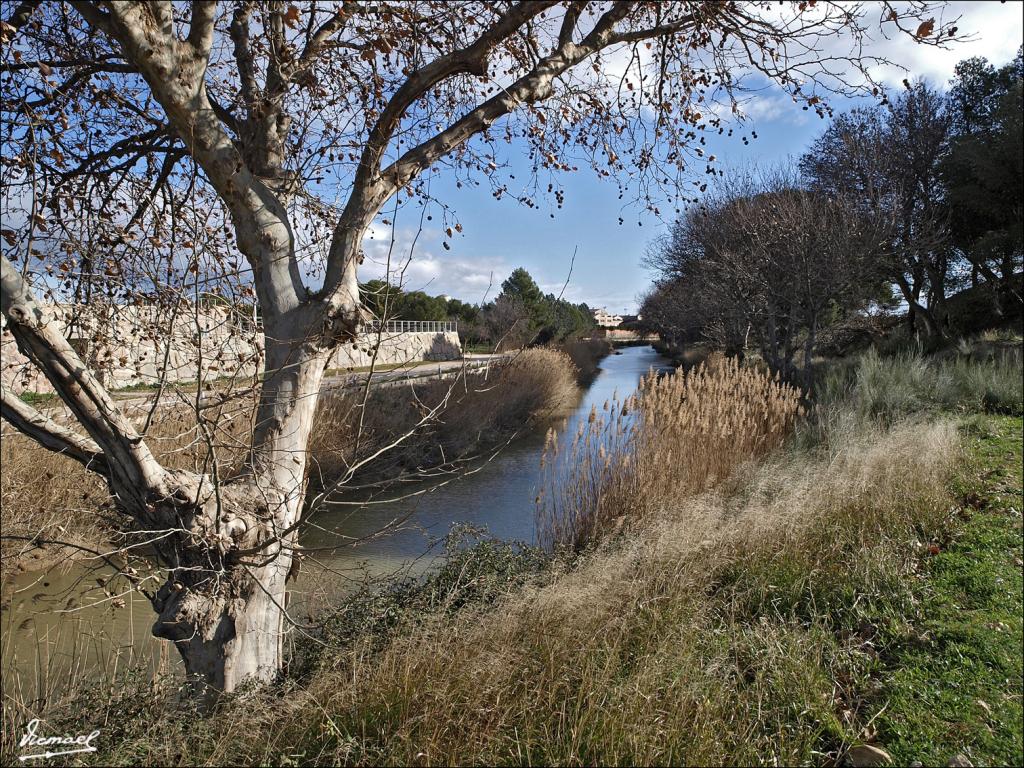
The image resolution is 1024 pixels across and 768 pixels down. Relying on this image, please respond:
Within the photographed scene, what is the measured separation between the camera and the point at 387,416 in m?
12.8

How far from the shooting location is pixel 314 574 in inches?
208

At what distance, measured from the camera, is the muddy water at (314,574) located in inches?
180

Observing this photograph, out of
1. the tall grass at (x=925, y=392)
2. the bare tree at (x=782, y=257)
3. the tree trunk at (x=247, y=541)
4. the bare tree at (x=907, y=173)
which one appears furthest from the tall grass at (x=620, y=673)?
the bare tree at (x=907, y=173)

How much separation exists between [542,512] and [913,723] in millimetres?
3676

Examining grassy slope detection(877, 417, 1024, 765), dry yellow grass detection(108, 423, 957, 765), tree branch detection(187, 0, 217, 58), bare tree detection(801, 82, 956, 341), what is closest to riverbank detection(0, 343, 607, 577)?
dry yellow grass detection(108, 423, 957, 765)

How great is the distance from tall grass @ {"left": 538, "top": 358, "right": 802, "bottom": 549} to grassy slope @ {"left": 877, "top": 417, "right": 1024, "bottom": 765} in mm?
2501

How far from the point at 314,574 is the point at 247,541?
1891 millimetres

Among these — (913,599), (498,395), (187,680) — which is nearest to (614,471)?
(913,599)

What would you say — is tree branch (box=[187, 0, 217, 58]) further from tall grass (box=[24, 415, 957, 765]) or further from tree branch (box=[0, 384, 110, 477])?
tall grass (box=[24, 415, 957, 765])

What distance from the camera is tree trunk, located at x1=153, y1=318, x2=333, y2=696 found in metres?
3.38

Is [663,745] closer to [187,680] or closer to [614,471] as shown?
[187,680]

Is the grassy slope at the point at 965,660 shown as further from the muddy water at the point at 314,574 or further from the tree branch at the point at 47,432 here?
the tree branch at the point at 47,432

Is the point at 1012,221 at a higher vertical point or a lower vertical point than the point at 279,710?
higher

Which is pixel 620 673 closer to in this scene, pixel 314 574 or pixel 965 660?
pixel 965 660
